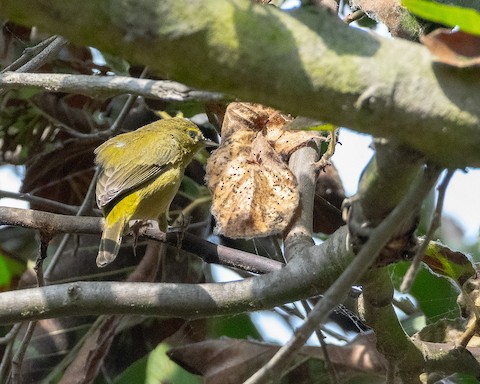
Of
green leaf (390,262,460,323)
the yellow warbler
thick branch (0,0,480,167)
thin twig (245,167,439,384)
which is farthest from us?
the yellow warbler

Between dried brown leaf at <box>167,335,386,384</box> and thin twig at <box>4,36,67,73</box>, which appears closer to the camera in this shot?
thin twig at <box>4,36,67,73</box>

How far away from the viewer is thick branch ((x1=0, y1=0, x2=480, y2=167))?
0.80 metres

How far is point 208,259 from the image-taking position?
2088 millimetres

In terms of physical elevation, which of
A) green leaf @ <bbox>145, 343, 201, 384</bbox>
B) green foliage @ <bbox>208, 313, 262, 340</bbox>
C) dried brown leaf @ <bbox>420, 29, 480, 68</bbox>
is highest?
→ dried brown leaf @ <bbox>420, 29, 480, 68</bbox>

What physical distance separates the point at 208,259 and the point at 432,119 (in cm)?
127

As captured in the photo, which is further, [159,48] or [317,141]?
[317,141]

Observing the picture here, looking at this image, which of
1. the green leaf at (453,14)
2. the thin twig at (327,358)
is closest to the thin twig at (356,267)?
the green leaf at (453,14)

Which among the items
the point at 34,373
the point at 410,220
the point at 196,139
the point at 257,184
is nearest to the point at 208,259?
the point at 257,184

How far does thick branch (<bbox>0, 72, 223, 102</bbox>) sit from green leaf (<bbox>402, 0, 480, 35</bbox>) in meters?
0.34

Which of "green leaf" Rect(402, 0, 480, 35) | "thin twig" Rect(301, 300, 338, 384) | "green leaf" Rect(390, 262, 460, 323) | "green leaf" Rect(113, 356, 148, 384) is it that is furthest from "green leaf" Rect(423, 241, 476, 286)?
"green leaf" Rect(113, 356, 148, 384)

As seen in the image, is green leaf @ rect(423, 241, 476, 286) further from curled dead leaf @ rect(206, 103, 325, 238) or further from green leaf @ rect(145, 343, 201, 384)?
green leaf @ rect(145, 343, 201, 384)

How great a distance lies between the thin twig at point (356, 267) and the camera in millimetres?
997

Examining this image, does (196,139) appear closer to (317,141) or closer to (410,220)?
(317,141)

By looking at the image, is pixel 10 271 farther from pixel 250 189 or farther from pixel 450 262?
pixel 450 262
